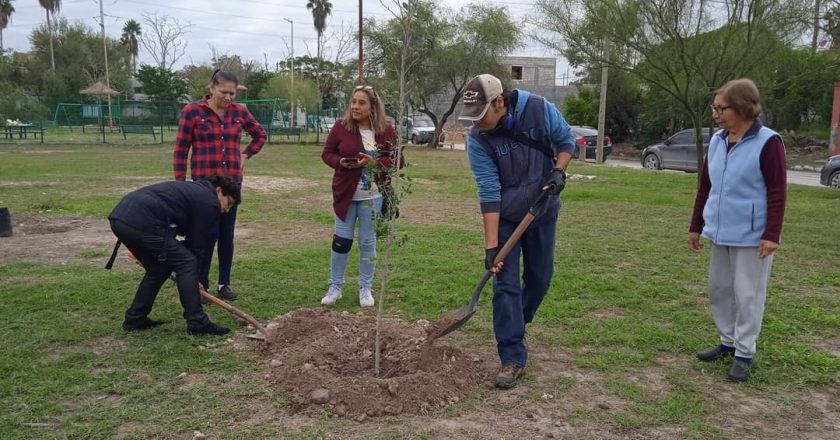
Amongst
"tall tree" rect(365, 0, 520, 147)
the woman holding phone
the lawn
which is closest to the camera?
the lawn

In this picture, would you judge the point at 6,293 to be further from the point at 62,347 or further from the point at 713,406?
the point at 713,406

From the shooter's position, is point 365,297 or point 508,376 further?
point 365,297

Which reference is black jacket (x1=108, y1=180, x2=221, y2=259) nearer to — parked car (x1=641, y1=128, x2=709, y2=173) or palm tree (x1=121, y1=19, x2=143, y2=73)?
parked car (x1=641, y1=128, x2=709, y2=173)

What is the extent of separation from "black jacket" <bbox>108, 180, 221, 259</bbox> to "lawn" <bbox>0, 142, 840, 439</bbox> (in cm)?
71

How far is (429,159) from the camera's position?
2322 cm

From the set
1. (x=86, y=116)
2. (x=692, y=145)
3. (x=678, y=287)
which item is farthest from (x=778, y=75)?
(x=86, y=116)

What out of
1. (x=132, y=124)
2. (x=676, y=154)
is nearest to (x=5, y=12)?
(x=132, y=124)

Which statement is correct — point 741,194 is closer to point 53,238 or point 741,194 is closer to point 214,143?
point 214,143

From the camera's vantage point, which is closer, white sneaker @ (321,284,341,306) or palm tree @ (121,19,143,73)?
white sneaker @ (321,284,341,306)

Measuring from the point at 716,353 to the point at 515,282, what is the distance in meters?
1.39

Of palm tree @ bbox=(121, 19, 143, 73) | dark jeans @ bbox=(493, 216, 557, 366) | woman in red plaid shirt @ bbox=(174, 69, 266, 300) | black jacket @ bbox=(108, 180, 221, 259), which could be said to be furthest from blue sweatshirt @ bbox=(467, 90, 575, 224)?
palm tree @ bbox=(121, 19, 143, 73)

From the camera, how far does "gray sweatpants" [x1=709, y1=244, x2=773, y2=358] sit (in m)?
3.73

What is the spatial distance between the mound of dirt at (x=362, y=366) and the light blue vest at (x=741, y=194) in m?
1.54

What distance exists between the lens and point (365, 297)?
5.27 m
